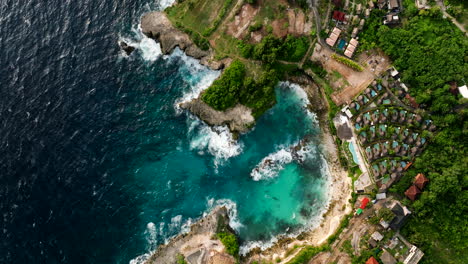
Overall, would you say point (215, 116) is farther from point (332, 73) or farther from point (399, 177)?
point (399, 177)

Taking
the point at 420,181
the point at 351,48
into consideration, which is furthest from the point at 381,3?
the point at 420,181

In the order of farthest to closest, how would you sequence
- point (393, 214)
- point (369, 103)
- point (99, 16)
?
point (99, 16), point (369, 103), point (393, 214)

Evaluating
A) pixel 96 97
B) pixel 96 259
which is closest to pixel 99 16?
pixel 96 97

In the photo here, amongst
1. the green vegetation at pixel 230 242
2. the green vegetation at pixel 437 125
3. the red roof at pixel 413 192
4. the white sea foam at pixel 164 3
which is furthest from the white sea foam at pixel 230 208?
the white sea foam at pixel 164 3

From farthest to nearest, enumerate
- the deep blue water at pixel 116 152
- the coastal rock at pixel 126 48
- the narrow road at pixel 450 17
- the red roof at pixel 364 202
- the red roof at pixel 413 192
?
the coastal rock at pixel 126 48
the narrow road at pixel 450 17
the deep blue water at pixel 116 152
the red roof at pixel 364 202
the red roof at pixel 413 192

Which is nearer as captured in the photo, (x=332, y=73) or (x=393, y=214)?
(x=393, y=214)

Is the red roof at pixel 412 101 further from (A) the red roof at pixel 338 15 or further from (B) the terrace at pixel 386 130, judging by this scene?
(A) the red roof at pixel 338 15
